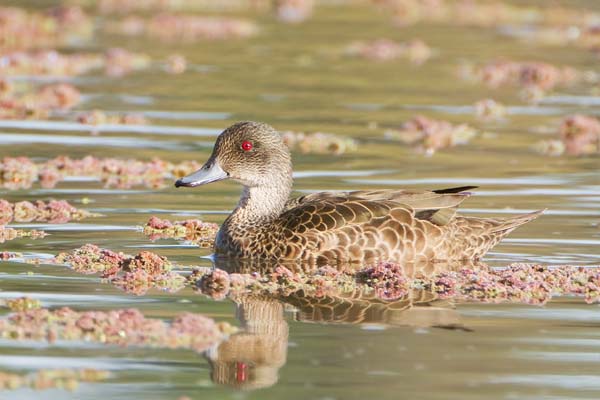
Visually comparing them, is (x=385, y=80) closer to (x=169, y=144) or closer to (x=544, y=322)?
(x=169, y=144)

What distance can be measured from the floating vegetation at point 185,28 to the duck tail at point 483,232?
20214 mm

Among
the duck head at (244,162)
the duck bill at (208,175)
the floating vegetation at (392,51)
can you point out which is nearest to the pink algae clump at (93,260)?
the duck bill at (208,175)

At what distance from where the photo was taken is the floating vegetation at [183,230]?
523 inches

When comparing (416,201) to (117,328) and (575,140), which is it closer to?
(117,328)

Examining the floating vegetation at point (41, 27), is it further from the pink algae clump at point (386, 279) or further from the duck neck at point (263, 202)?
the pink algae clump at point (386, 279)

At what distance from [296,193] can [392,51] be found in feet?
49.1

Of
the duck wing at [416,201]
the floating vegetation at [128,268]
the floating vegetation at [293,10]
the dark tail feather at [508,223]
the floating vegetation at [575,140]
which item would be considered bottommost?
the floating vegetation at [128,268]

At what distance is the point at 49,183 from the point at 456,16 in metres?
24.0

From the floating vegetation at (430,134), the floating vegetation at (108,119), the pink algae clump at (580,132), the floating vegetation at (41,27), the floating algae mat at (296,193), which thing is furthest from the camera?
the floating vegetation at (41,27)

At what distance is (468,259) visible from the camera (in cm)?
1251

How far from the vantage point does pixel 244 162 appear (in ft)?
43.2

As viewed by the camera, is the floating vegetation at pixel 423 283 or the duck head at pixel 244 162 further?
the duck head at pixel 244 162

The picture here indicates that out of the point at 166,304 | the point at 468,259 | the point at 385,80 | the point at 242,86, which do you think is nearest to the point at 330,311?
the point at 166,304

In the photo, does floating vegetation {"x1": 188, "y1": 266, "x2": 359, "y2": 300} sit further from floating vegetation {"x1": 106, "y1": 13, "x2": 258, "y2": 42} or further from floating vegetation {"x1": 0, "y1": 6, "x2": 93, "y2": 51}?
floating vegetation {"x1": 106, "y1": 13, "x2": 258, "y2": 42}
